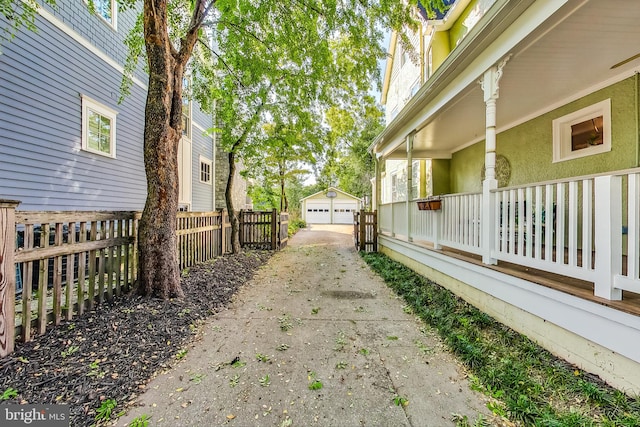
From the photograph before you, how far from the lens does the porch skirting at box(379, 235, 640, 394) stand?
2.02m

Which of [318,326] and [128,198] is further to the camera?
[128,198]

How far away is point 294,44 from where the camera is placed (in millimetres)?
6012

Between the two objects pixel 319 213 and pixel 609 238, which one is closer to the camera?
pixel 609 238

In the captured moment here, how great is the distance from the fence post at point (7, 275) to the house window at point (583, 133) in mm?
7272

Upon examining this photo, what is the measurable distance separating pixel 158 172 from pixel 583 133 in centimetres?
667

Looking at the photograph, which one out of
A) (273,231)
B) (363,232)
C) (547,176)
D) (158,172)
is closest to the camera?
(158,172)

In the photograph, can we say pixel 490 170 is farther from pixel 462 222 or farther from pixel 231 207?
pixel 231 207

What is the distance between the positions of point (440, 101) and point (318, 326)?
164 inches

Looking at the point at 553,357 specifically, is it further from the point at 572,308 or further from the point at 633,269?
the point at 633,269

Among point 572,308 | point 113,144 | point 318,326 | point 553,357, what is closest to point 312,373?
point 318,326

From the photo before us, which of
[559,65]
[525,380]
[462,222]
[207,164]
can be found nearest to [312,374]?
[525,380]

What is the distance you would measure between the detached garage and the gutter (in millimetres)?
21918

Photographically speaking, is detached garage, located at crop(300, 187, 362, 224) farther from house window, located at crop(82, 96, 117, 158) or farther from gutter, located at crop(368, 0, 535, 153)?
gutter, located at crop(368, 0, 535, 153)

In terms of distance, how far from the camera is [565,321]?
8.14 feet
